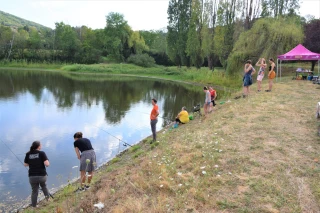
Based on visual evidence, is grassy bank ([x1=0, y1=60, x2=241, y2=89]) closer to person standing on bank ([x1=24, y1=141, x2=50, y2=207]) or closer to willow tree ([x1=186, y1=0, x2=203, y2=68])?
willow tree ([x1=186, y1=0, x2=203, y2=68])

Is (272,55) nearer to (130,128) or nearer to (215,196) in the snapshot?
(130,128)

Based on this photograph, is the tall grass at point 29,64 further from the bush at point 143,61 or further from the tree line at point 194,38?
the bush at point 143,61

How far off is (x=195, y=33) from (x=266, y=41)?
17565mm

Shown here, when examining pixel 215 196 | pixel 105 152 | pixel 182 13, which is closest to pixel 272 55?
pixel 105 152

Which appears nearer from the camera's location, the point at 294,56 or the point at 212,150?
the point at 212,150

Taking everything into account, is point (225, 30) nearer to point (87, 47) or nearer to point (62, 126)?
point (62, 126)

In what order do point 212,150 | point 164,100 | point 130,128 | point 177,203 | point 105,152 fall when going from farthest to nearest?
point 164,100
point 130,128
point 105,152
point 212,150
point 177,203

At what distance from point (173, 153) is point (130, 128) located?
6.36 m

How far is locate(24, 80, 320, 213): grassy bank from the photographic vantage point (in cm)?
454

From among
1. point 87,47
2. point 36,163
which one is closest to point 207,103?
point 36,163

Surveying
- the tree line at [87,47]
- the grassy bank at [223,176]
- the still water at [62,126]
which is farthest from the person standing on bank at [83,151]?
the tree line at [87,47]

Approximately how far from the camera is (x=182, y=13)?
42.6 metres

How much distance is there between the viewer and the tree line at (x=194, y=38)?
76.9 feet

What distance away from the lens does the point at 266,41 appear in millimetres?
22875
